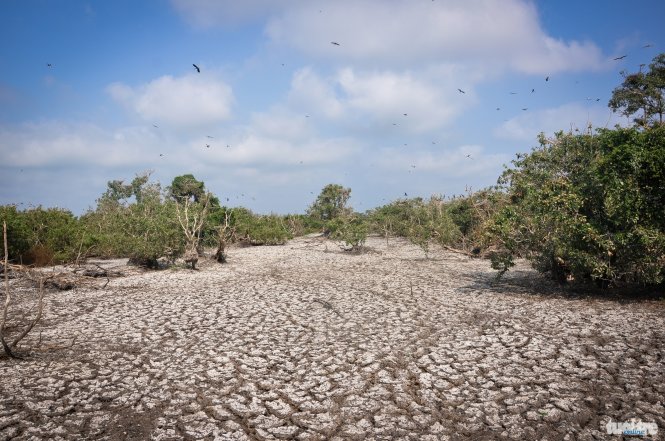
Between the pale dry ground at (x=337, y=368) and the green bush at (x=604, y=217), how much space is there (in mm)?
952

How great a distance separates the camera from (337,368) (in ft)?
18.0

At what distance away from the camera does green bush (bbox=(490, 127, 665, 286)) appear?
8125 millimetres

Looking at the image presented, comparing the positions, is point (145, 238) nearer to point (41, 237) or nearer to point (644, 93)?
point (41, 237)

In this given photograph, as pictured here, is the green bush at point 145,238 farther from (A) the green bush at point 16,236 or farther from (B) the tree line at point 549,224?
(A) the green bush at point 16,236

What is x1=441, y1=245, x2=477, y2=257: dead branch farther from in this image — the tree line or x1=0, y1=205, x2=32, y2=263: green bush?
x1=0, y1=205, x2=32, y2=263: green bush

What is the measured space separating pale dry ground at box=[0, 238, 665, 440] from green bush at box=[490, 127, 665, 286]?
952mm

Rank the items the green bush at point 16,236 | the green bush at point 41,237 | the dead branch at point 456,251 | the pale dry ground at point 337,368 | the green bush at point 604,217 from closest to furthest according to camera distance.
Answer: the pale dry ground at point 337,368 < the green bush at point 604,217 < the green bush at point 16,236 < the green bush at point 41,237 < the dead branch at point 456,251

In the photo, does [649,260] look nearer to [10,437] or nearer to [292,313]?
[292,313]

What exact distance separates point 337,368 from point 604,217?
24.0 ft

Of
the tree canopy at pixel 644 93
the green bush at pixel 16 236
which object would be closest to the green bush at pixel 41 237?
the green bush at pixel 16 236

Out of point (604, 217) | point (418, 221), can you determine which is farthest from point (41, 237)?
point (418, 221)

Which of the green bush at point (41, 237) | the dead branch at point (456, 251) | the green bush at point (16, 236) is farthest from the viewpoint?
the dead branch at point (456, 251)

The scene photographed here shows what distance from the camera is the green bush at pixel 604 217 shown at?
8.12 m

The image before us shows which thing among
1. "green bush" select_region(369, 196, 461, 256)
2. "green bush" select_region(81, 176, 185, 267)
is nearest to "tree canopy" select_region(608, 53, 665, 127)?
"green bush" select_region(369, 196, 461, 256)
